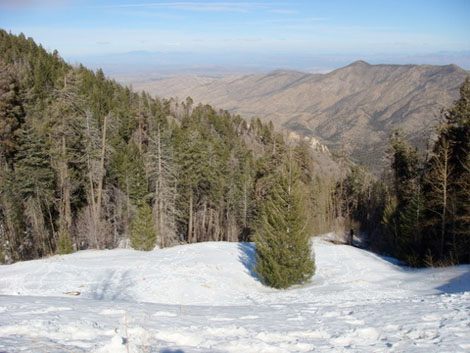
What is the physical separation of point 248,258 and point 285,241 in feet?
19.1

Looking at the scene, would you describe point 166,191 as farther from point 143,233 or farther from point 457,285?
point 457,285

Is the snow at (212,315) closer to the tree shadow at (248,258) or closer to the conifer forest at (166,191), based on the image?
the tree shadow at (248,258)

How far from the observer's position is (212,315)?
27.0 feet

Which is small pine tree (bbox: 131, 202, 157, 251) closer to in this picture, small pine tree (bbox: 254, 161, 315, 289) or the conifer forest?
the conifer forest

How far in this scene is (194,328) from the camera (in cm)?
667

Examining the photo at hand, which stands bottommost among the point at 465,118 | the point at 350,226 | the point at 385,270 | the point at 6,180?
the point at 350,226

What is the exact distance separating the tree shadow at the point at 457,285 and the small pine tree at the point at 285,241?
528 cm

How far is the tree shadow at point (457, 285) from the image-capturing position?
42.8 feet

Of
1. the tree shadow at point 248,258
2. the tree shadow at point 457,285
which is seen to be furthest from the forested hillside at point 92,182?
the tree shadow at point 457,285

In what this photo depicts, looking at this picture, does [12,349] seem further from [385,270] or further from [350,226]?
[350,226]

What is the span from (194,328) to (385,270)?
17.3 m

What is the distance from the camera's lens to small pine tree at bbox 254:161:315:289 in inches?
620

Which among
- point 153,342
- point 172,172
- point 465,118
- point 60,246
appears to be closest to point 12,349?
point 153,342

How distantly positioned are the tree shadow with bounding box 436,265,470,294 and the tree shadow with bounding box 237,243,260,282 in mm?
8030
